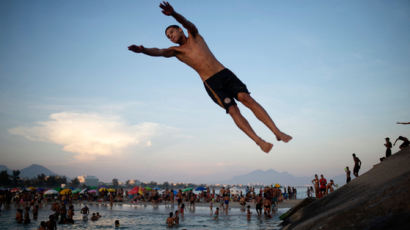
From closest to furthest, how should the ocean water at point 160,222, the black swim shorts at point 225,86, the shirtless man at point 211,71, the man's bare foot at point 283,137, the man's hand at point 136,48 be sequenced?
the man's bare foot at point 283,137, the man's hand at point 136,48, the shirtless man at point 211,71, the black swim shorts at point 225,86, the ocean water at point 160,222

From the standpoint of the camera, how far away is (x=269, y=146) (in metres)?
4.50

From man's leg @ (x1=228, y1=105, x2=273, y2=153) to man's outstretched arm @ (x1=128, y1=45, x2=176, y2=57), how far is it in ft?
5.01

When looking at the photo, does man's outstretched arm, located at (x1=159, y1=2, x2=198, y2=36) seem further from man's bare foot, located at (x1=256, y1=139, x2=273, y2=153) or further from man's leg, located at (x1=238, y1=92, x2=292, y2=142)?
man's bare foot, located at (x1=256, y1=139, x2=273, y2=153)

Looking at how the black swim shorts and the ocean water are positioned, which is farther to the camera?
the ocean water

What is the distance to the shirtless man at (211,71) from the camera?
4.91 m

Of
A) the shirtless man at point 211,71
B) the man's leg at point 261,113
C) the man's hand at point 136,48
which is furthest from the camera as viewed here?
the shirtless man at point 211,71

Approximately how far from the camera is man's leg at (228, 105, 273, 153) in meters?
4.57

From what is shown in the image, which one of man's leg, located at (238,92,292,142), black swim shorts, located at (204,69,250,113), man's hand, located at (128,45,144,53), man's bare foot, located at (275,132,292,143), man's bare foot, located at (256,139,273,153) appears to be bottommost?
man's bare foot, located at (256,139,273,153)

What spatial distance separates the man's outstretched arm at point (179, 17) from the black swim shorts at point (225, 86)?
941 mm

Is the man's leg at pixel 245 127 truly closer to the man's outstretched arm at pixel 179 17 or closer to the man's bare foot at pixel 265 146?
the man's bare foot at pixel 265 146

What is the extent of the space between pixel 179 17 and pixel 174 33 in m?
0.36

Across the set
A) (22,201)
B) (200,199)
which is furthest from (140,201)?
(22,201)

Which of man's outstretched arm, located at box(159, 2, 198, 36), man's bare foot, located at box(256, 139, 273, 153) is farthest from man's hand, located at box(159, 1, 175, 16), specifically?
man's bare foot, located at box(256, 139, 273, 153)

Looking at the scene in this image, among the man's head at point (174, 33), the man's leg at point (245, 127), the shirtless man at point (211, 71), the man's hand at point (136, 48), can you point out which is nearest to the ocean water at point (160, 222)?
the man's leg at point (245, 127)
